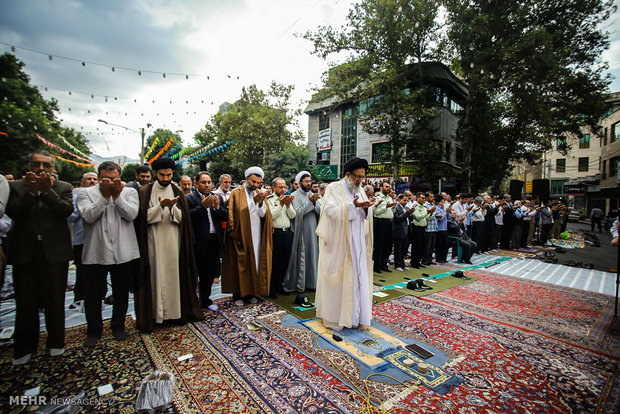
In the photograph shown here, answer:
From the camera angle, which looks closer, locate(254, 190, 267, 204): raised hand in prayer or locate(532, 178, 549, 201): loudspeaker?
locate(254, 190, 267, 204): raised hand in prayer

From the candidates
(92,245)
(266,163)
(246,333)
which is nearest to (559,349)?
(246,333)

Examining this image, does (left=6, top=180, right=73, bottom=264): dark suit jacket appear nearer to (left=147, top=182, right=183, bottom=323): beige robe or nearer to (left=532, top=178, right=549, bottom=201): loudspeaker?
(left=147, top=182, right=183, bottom=323): beige robe

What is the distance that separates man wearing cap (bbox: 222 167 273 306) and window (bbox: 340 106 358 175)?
18.3 m

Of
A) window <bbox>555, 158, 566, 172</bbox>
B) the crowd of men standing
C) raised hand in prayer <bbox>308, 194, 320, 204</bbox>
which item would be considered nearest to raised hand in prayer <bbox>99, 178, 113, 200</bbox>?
the crowd of men standing

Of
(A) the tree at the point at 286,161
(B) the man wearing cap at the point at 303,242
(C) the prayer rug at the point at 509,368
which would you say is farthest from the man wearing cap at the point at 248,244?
(A) the tree at the point at 286,161

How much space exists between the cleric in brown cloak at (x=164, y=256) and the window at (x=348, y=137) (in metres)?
19.4

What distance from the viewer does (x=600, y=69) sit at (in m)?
13.0

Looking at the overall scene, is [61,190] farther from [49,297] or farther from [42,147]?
[42,147]

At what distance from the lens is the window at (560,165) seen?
125ft

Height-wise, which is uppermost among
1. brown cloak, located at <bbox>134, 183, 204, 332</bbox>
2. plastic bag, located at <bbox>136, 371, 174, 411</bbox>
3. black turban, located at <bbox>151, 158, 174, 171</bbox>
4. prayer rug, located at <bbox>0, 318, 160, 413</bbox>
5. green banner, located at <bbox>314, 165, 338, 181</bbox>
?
green banner, located at <bbox>314, 165, 338, 181</bbox>

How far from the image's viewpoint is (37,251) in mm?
2852

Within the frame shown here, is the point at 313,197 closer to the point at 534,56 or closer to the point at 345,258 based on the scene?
the point at 345,258

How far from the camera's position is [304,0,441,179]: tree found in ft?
45.3

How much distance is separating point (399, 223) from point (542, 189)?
12719 mm
